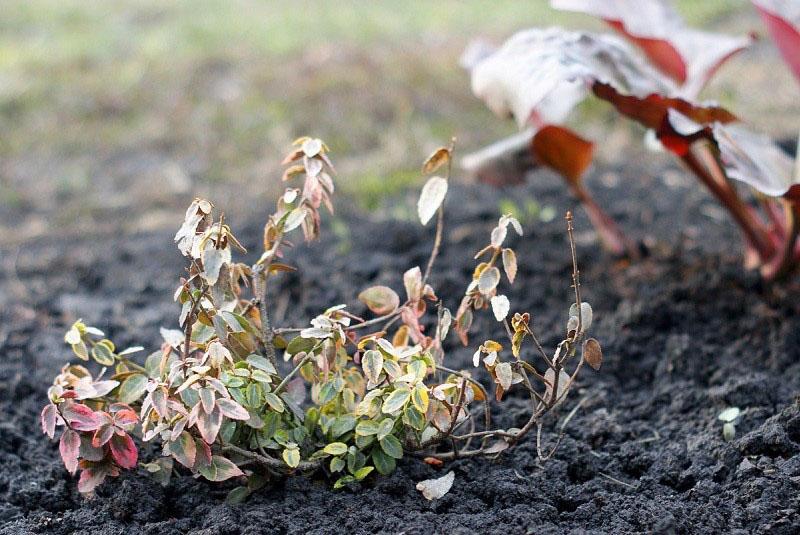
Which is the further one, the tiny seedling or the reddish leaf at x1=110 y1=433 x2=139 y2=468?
the tiny seedling

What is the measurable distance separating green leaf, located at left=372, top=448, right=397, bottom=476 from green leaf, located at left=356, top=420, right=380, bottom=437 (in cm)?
7

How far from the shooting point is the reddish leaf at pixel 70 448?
172 cm

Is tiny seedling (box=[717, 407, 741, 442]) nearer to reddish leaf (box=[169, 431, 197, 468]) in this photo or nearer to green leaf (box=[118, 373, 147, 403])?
reddish leaf (box=[169, 431, 197, 468])

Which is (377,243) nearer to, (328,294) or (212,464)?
(328,294)

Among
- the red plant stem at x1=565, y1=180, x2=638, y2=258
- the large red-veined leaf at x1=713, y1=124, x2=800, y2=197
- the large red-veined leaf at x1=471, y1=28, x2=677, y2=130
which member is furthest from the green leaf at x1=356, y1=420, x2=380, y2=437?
the red plant stem at x1=565, y1=180, x2=638, y2=258

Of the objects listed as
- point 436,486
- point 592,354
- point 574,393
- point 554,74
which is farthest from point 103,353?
point 554,74

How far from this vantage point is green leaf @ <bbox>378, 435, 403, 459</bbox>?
1.75 metres

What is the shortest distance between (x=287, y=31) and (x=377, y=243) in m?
3.21

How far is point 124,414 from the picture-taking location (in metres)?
1.76

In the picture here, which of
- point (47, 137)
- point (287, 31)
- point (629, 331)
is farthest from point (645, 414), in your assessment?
point (287, 31)

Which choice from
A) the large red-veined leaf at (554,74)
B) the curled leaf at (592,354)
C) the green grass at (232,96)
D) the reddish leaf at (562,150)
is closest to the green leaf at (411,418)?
the curled leaf at (592,354)

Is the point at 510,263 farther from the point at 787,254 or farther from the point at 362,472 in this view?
the point at 787,254

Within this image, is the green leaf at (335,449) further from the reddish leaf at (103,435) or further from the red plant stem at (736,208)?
the red plant stem at (736,208)

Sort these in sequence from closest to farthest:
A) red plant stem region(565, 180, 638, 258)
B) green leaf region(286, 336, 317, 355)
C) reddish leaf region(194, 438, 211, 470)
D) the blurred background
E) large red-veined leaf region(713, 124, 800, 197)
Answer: reddish leaf region(194, 438, 211, 470)
green leaf region(286, 336, 317, 355)
large red-veined leaf region(713, 124, 800, 197)
red plant stem region(565, 180, 638, 258)
the blurred background
